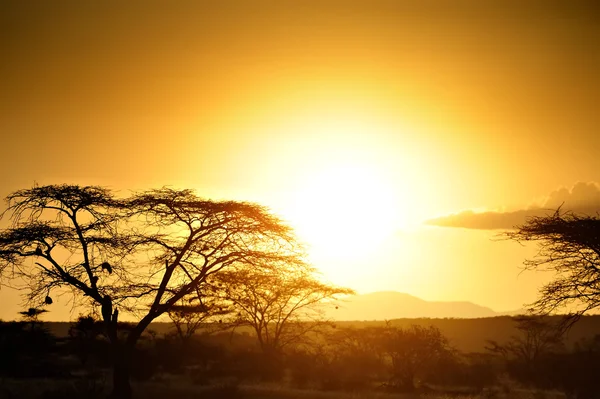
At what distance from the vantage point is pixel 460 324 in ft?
395

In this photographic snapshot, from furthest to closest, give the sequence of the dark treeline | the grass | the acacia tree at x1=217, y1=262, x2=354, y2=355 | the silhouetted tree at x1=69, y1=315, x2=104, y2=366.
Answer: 1. the acacia tree at x1=217, y1=262, x2=354, y2=355
2. the silhouetted tree at x1=69, y1=315, x2=104, y2=366
3. the dark treeline
4. the grass

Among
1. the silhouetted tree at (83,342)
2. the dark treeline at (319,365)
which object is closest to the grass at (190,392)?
the dark treeline at (319,365)

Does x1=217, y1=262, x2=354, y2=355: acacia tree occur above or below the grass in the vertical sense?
above

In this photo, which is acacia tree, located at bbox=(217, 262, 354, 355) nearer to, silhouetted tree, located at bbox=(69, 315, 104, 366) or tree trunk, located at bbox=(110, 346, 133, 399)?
silhouetted tree, located at bbox=(69, 315, 104, 366)

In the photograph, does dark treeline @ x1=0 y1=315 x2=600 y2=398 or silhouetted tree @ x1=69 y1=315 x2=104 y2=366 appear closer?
dark treeline @ x1=0 y1=315 x2=600 y2=398

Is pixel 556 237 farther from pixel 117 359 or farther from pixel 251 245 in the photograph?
pixel 117 359

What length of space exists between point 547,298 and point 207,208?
14.0 meters

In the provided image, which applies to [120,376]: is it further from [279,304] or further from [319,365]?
[279,304]

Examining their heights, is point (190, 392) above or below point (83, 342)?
below

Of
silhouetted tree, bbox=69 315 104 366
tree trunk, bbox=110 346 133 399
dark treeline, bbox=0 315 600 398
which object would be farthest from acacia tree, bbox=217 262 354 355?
tree trunk, bbox=110 346 133 399

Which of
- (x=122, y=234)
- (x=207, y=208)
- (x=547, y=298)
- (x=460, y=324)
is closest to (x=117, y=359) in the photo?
(x=122, y=234)

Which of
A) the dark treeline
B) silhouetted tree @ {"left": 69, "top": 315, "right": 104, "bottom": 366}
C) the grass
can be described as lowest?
the grass

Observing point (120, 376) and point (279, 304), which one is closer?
point (120, 376)

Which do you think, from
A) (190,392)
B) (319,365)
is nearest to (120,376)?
(190,392)
